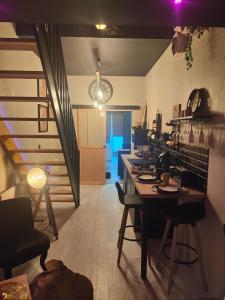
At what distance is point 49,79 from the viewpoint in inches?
98.2

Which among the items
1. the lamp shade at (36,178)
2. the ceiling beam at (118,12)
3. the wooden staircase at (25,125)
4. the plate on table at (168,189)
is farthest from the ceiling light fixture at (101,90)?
the ceiling beam at (118,12)

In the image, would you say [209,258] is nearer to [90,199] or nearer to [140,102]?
[90,199]

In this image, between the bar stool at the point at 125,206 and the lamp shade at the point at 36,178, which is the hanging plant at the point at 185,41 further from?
the lamp shade at the point at 36,178

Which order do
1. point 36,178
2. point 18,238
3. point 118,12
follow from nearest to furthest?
point 118,12 → point 18,238 → point 36,178

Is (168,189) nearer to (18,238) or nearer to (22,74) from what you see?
(18,238)

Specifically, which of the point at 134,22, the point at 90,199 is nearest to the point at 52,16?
the point at 134,22

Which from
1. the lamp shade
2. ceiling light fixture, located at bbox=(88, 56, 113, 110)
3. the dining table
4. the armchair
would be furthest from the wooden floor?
ceiling light fixture, located at bbox=(88, 56, 113, 110)

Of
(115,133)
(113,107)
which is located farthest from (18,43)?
(115,133)

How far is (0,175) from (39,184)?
0.55m

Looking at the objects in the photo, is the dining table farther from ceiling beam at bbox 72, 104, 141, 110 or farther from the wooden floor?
ceiling beam at bbox 72, 104, 141, 110

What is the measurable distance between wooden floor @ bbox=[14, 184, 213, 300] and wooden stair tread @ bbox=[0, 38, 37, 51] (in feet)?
7.72

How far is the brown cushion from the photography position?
1.58 metres

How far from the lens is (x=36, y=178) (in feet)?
10.6

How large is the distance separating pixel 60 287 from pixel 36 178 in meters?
1.80
